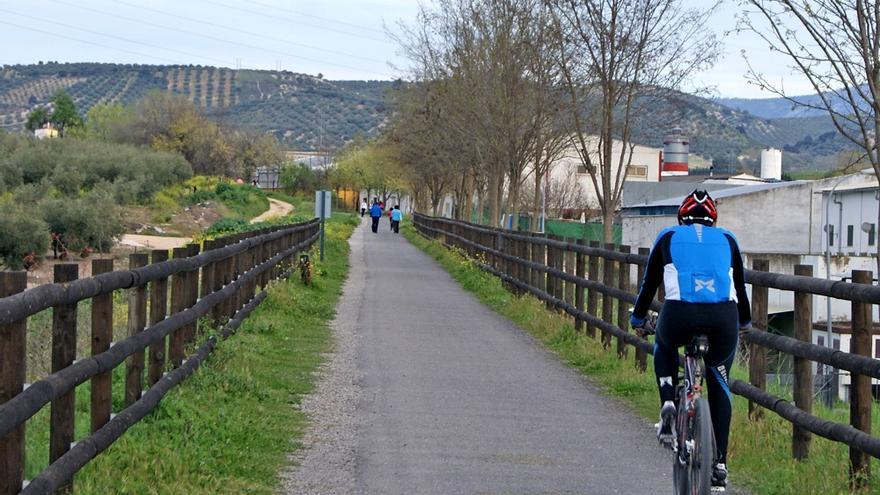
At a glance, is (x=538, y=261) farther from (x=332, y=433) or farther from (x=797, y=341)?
(x=797, y=341)

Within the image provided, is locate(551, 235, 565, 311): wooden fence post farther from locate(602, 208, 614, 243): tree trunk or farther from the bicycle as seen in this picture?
the bicycle

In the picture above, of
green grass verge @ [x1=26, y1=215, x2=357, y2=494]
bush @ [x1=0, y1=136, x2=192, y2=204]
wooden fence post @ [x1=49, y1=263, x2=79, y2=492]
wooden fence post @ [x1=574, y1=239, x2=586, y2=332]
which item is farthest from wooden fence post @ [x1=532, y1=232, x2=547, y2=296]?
bush @ [x1=0, y1=136, x2=192, y2=204]

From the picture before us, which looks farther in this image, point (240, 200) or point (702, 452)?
point (240, 200)

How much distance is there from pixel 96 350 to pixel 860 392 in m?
4.26

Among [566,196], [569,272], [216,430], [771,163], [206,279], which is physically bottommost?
[216,430]

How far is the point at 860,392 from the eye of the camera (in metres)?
7.11

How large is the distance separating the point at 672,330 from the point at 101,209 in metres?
36.3

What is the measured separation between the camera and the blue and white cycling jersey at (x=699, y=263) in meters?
6.54

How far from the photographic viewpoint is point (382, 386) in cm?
1150

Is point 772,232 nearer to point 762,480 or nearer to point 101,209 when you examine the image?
point 101,209

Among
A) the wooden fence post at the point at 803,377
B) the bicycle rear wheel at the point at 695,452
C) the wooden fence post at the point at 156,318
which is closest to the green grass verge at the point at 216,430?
the wooden fence post at the point at 156,318

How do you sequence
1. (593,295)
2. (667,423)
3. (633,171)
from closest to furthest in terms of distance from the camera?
(667,423)
(593,295)
(633,171)

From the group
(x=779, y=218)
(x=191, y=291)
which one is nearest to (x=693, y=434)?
(x=191, y=291)

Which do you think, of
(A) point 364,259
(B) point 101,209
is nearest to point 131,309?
(A) point 364,259
